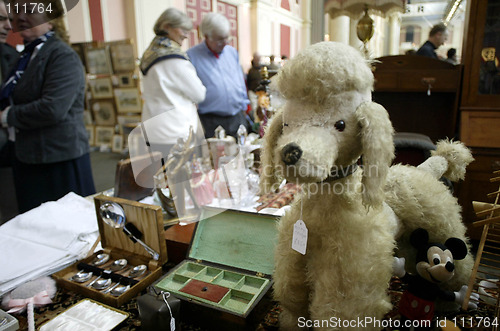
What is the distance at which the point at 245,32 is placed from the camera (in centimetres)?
500

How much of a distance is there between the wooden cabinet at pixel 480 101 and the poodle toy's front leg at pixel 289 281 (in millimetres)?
1462

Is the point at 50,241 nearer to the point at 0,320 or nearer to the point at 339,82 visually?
the point at 0,320

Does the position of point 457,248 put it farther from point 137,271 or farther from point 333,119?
point 137,271

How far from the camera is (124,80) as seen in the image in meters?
4.76

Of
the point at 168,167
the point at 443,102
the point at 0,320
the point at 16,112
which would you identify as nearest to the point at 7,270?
the point at 0,320

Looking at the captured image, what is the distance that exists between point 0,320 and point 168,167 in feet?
2.18

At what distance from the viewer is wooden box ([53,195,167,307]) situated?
95 cm

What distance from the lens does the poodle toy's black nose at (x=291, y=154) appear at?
0.58 meters

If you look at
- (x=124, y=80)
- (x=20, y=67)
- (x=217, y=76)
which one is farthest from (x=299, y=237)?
(x=124, y=80)

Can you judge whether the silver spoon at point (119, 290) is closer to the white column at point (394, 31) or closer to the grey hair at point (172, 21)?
the grey hair at point (172, 21)

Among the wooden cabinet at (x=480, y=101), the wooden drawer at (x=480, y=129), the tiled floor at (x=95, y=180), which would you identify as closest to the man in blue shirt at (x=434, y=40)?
the wooden cabinet at (x=480, y=101)

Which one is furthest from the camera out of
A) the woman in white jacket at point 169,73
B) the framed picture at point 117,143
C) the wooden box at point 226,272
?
the framed picture at point 117,143

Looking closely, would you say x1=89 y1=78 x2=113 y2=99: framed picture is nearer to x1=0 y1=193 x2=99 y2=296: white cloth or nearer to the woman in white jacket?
the woman in white jacket

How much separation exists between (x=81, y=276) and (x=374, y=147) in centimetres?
91
